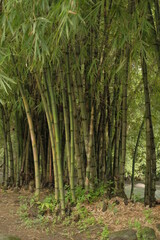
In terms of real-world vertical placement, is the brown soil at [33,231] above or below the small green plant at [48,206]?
below

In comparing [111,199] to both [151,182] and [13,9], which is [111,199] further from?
[13,9]

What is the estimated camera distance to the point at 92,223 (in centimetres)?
323

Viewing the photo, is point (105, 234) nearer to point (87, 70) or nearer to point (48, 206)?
point (48, 206)

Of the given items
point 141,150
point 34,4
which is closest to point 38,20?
point 34,4

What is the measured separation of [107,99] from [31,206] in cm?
162

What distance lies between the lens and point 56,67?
384cm

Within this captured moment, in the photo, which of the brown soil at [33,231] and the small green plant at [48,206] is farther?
the small green plant at [48,206]

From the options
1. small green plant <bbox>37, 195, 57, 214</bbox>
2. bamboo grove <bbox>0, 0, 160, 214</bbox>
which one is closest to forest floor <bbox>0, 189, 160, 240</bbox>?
small green plant <bbox>37, 195, 57, 214</bbox>

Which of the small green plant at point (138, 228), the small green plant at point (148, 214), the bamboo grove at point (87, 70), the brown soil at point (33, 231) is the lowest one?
the brown soil at point (33, 231)

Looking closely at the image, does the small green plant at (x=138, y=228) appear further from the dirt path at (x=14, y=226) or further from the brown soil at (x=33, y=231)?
the dirt path at (x=14, y=226)

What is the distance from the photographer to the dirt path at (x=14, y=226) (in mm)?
3104

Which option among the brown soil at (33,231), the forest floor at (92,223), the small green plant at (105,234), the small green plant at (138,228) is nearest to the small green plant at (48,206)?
the forest floor at (92,223)

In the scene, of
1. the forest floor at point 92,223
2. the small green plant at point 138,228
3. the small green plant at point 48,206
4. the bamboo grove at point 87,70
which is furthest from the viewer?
the small green plant at point 48,206

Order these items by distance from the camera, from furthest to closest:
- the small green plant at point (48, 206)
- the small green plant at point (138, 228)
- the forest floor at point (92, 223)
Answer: the small green plant at point (48, 206), the forest floor at point (92, 223), the small green plant at point (138, 228)
